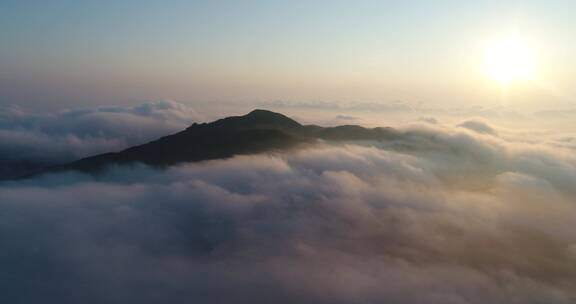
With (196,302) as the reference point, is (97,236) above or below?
above

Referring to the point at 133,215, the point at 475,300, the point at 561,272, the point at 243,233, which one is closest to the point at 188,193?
the point at 133,215

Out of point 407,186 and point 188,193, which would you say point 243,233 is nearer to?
point 188,193

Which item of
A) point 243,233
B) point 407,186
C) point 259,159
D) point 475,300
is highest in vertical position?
point 259,159

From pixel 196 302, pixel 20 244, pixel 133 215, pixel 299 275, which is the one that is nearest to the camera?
pixel 196 302

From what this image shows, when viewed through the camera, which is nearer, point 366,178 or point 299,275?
point 299,275

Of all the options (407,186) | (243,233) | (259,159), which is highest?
(259,159)

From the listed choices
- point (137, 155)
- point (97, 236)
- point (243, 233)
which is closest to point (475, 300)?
point (243, 233)

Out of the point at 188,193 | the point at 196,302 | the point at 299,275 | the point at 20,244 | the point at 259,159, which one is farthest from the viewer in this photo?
the point at 259,159

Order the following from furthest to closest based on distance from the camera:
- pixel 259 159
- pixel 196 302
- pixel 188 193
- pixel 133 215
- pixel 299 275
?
pixel 259 159 → pixel 188 193 → pixel 133 215 → pixel 299 275 → pixel 196 302

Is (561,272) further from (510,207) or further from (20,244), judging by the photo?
(20,244)
